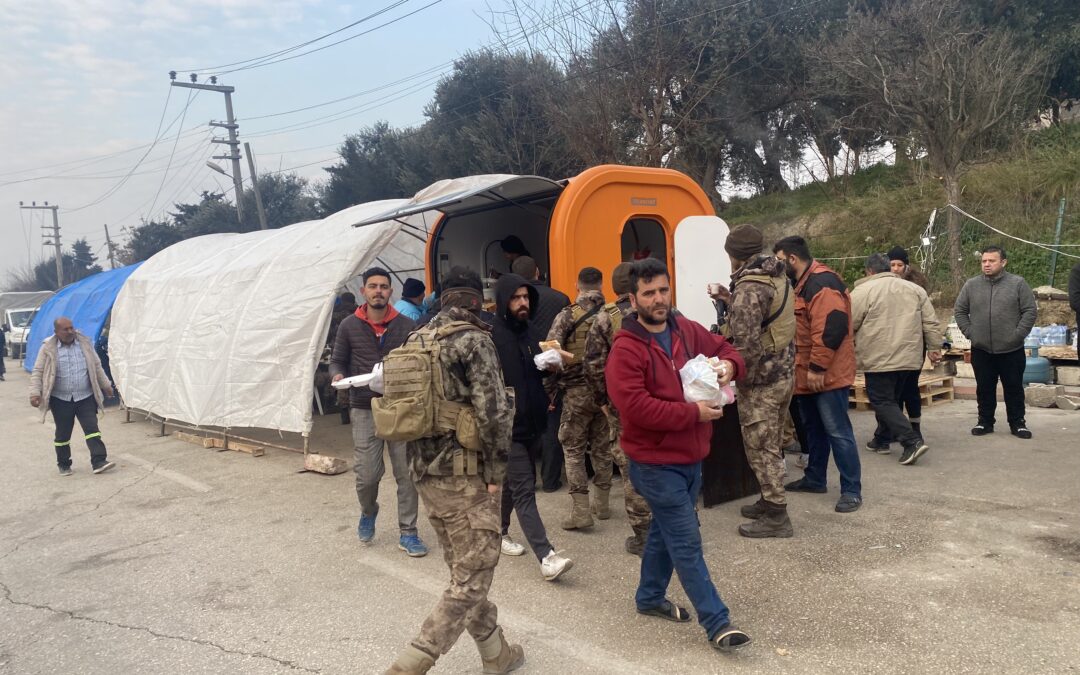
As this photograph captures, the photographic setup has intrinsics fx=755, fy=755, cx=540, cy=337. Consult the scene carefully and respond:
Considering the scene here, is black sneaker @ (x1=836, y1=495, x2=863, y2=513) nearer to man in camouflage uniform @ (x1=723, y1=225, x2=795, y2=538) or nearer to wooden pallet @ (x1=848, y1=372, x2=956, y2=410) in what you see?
man in camouflage uniform @ (x1=723, y1=225, x2=795, y2=538)

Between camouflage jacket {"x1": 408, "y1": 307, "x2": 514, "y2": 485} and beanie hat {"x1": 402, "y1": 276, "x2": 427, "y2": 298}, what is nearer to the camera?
camouflage jacket {"x1": 408, "y1": 307, "x2": 514, "y2": 485}

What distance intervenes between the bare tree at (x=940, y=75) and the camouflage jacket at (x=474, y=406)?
12.2 metres

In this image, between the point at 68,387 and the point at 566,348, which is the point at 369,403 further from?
the point at 68,387

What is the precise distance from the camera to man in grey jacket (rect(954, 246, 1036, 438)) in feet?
22.6

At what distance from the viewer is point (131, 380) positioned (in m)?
11.9

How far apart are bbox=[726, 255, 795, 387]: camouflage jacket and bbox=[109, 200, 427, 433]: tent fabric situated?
4722 millimetres

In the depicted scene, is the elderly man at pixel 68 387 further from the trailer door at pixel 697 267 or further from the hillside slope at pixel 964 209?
the hillside slope at pixel 964 209

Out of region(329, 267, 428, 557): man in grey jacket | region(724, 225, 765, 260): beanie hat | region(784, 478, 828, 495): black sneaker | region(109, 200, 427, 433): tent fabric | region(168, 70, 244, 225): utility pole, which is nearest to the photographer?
region(724, 225, 765, 260): beanie hat

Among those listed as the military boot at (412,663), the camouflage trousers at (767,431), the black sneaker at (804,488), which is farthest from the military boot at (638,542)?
the military boot at (412,663)

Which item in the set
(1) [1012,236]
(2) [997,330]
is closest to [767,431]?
(2) [997,330]

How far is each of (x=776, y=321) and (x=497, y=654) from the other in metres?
2.66

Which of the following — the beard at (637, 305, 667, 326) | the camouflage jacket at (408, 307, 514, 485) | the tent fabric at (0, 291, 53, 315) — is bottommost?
the camouflage jacket at (408, 307, 514, 485)

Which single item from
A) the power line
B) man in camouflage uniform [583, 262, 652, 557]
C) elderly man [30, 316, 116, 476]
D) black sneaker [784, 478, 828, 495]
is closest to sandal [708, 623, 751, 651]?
man in camouflage uniform [583, 262, 652, 557]

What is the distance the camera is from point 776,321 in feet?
15.6
